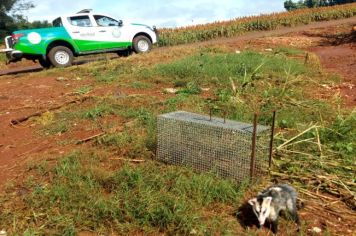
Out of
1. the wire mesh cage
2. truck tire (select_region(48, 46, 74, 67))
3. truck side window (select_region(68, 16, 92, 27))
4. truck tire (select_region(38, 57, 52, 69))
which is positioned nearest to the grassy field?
the wire mesh cage

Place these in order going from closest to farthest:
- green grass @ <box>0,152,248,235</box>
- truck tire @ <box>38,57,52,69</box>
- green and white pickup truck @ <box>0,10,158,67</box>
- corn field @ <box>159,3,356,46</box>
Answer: green grass @ <box>0,152,248,235</box>
green and white pickup truck @ <box>0,10,158,67</box>
truck tire @ <box>38,57,52,69</box>
corn field @ <box>159,3,356,46</box>

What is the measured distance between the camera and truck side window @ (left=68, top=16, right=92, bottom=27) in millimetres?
13312

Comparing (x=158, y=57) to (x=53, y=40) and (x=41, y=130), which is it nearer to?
(x=53, y=40)

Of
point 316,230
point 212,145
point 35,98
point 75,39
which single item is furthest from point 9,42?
point 316,230

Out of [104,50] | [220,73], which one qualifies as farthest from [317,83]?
[104,50]

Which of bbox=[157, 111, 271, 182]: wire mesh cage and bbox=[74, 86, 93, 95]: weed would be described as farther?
bbox=[74, 86, 93, 95]: weed

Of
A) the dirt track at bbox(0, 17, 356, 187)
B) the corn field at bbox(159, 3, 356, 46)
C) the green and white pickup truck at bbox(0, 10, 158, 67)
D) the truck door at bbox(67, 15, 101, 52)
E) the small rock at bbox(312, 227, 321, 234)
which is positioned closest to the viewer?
the small rock at bbox(312, 227, 321, 234)

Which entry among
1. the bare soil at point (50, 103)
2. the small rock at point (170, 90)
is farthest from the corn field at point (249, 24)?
the small rock at point (170, 90)

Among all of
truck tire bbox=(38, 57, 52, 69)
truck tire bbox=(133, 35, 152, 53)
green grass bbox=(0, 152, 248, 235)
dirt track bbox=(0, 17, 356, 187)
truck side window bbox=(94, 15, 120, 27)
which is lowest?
green grass bbox=(0, 152, 248, 235)

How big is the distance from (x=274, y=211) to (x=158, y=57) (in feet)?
28.1

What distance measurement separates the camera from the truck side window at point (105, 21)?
13.8 m

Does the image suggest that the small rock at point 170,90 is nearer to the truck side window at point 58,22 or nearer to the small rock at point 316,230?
the small rock at point 316,230

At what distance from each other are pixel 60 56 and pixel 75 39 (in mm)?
760

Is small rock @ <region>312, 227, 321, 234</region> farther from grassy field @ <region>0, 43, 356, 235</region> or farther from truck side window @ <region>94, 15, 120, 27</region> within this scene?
truck side window @ <region>94, 15, 120, 27</region>
